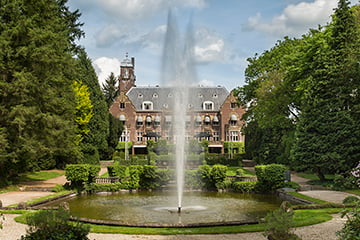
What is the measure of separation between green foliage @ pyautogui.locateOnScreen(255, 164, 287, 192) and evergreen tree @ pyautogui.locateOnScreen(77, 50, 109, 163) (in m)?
22.1

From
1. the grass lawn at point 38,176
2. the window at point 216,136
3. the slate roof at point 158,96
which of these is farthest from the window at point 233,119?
the grass lawn at point 38,176

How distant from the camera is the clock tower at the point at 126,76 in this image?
298ft

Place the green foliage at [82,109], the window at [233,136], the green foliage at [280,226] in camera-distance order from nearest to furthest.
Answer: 1. the green foliage at [280,226]
2. the green foliage at [82,109]
3. the window at [233,136]

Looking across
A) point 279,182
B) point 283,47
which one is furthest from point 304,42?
point 279,182

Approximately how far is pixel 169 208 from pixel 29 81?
43.3ft

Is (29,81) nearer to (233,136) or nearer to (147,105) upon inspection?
(147,105)

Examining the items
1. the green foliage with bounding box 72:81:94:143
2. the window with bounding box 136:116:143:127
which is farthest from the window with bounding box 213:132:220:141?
the green foliage with bounding box 72:81:94:143

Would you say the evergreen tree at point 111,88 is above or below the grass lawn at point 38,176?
above

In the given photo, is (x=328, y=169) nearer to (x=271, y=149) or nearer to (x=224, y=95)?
(x=271, y=149)

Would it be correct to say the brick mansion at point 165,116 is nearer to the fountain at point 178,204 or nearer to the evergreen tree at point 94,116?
the evergreen tree at point 94,116

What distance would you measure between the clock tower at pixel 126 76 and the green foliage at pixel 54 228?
83.0 meters

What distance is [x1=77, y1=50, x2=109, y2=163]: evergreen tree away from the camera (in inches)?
1574

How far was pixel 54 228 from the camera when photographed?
8.02m

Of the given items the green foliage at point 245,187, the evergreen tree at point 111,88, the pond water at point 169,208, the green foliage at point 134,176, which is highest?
the evergreen tree at point 111,88
